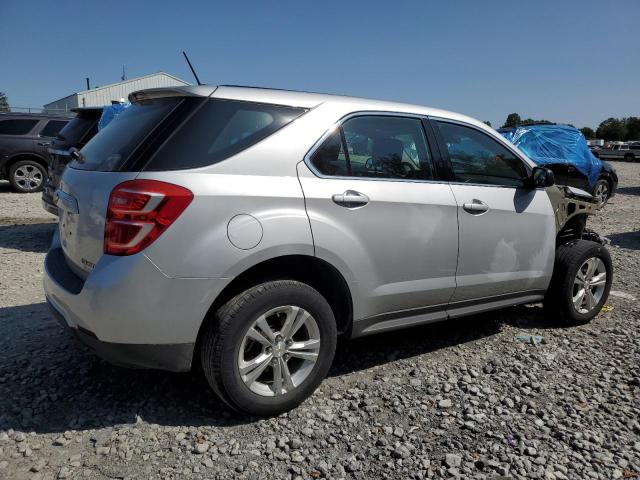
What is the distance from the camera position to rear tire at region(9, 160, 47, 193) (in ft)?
37.4

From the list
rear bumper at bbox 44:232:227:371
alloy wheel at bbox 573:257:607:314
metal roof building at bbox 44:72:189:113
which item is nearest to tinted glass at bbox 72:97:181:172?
rear bumper at bbox 44:232:227:371

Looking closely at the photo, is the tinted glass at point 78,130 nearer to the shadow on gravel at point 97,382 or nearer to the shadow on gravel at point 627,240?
the shadow on gravel at point 97,382

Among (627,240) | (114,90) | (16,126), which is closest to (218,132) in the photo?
(627,240)

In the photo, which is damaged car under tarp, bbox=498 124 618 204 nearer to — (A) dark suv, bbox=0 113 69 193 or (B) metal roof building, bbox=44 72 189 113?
(A) dark suv, bbox=0 113 69 193

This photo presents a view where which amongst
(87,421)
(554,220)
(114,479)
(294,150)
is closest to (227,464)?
(114,479)

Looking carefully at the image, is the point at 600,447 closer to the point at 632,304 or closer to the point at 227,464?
the point at 227,464

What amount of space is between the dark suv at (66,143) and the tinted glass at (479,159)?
4399mm

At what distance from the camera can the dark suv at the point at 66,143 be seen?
612cm

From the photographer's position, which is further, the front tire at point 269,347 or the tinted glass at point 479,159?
the tinted glass at point 479,159

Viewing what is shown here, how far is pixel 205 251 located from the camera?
243 centimetres

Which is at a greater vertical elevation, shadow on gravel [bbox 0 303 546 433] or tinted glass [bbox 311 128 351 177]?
tinted glass [bbox 311 128 351 177]

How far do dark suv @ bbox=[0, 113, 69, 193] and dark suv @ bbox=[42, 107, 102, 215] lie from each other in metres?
4.72

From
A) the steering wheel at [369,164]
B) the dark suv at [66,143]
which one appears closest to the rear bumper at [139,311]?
the steering wheel at [369,164]

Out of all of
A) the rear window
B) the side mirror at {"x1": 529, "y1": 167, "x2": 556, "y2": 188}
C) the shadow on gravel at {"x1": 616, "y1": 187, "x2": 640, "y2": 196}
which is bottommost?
the shadow on gravel at {"x1": 616, "y1": 187, "x2": 640, "y2": 196}
